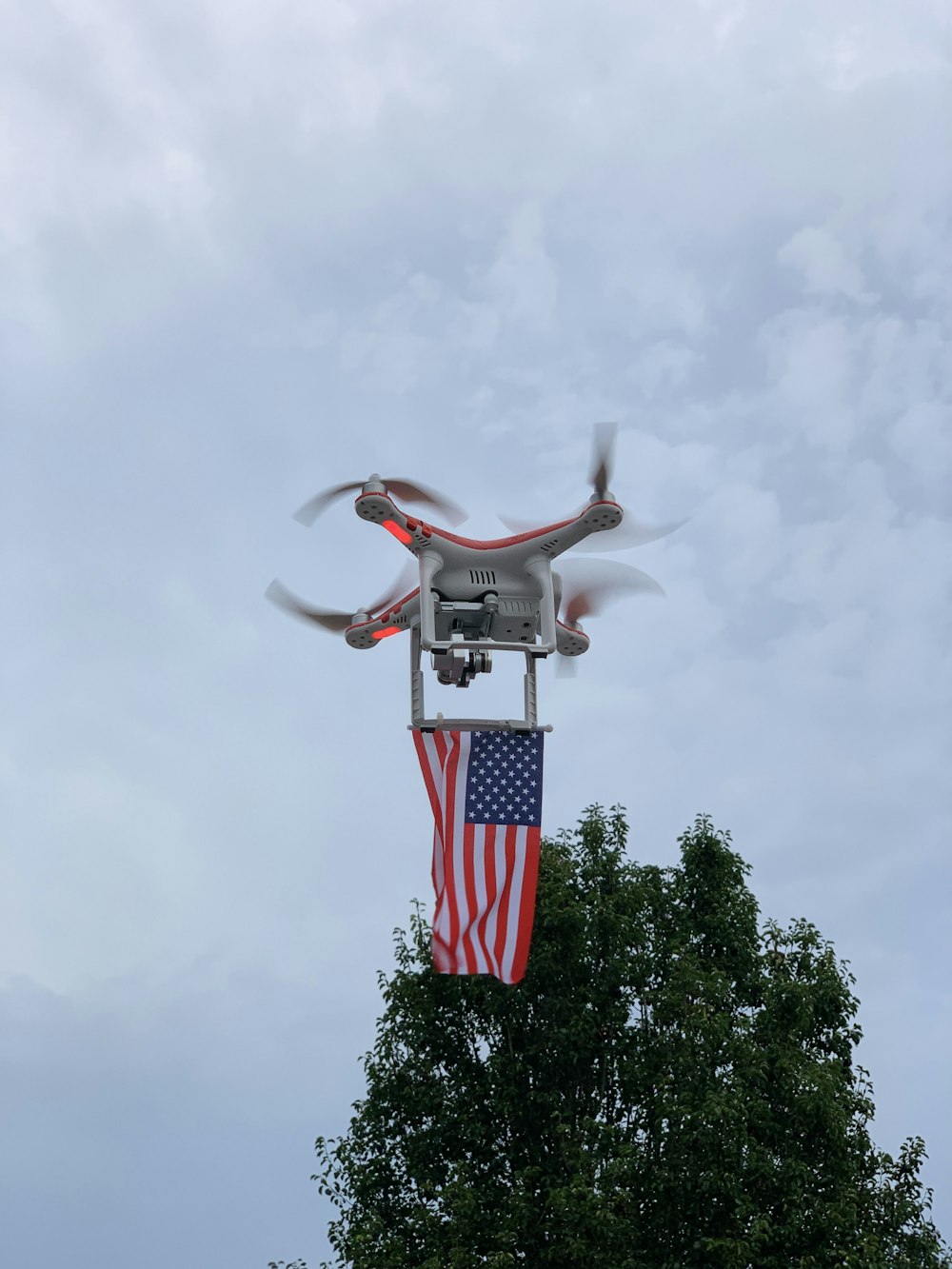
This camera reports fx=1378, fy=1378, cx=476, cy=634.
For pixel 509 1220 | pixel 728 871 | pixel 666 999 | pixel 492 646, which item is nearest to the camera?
pixel 492 646

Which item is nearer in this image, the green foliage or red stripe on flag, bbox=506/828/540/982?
red stripe on flag, bbox=506/828/540/982

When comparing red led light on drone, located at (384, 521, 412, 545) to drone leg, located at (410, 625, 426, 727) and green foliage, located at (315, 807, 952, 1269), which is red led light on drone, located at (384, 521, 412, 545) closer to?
drone leg, located at (410, 625, 426, 727)

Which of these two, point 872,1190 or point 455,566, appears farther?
point 872,1190

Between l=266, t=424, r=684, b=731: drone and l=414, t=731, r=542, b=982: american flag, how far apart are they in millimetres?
270

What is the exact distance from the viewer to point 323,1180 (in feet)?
71.2

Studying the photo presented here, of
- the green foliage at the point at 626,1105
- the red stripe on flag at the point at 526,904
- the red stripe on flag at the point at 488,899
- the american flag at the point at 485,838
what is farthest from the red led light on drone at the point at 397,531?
the green foliage at the point at 626,1105

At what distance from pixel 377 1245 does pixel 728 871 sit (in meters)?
8.54

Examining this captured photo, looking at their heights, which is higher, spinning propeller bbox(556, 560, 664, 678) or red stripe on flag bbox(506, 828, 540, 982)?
spinning propeller bbox(556, 560, 664, 678)

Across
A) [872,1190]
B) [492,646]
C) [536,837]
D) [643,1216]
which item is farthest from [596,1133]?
[492,646]

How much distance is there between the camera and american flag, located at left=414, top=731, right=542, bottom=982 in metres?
14.8

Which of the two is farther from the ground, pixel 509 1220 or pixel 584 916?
pixel 584 916

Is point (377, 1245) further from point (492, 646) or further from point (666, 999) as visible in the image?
point (492, 646)

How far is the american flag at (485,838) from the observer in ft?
48.4

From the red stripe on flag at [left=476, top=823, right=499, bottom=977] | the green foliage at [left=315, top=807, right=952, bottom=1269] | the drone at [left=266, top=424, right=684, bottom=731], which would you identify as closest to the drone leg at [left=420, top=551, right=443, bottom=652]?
the drone at [left=266, top=424, right=684, bottom=731]
